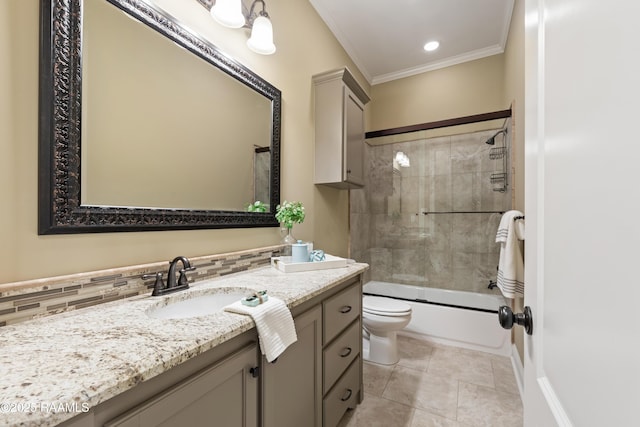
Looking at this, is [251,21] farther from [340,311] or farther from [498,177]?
[498,177]

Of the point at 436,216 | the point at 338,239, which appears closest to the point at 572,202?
the point at 338,239

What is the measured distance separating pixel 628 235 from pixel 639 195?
51 millimetres

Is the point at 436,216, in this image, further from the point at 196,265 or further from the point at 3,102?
the point at 3,102

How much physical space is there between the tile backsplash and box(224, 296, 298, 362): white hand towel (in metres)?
0.43

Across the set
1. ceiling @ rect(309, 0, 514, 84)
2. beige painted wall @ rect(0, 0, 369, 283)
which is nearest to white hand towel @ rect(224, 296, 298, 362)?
beige painted wall @ rect(0, 0, 369, 283)

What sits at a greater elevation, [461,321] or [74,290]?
[74,290]

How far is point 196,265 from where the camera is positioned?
1.24 meters

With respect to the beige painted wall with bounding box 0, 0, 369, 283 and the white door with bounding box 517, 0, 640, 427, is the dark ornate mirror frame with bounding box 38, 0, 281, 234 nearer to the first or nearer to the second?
the beige painted wall with bounding box 0, 0, 369, 283

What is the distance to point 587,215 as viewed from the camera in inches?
16.2

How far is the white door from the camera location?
1.06ft

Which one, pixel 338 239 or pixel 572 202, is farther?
pixel 338 239

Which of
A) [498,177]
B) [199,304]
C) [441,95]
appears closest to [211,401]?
[199,304]

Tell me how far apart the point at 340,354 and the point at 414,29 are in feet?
9.29

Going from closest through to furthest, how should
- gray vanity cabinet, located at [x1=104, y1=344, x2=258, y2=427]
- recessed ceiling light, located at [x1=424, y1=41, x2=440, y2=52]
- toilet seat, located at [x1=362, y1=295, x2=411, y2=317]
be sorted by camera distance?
gray vanity cabinet, located at [x1=104, y1=344, x2=258, y2=427] < toilet seat, located at [x1=362, y1=295, x2=411, y2=317] < recessed ceiling light, located at [x1=424, y1=41, x2=440, y2=52]
